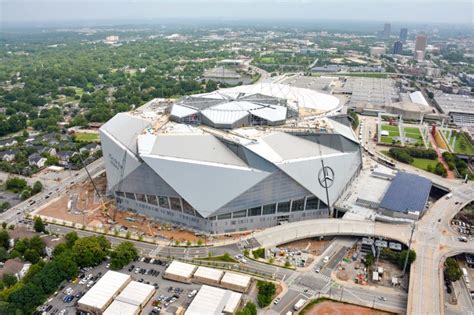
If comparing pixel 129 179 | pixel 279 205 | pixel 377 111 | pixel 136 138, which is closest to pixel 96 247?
pixel 129 179

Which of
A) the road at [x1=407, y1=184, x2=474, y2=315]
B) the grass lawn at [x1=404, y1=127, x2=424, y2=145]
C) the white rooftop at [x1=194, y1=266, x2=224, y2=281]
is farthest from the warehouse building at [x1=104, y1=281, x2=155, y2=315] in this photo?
the grass lawn at [x1=404, y1=127, x2=424, y2=145]

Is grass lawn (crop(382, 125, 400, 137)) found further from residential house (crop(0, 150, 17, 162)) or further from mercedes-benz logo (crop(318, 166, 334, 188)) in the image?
residential house (crop(0, 150, 17, 162))

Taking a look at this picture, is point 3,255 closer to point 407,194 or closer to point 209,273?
point 209,273

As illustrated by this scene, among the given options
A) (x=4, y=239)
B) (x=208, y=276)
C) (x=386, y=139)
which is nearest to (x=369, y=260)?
(x=208, y=276)

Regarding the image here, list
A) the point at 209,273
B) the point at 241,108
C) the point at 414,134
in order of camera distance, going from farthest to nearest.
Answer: the point at 414,134
the point at 241,108
the point at 209,273

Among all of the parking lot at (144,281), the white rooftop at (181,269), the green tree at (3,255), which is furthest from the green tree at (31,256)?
the white rooftop at (181,269)
